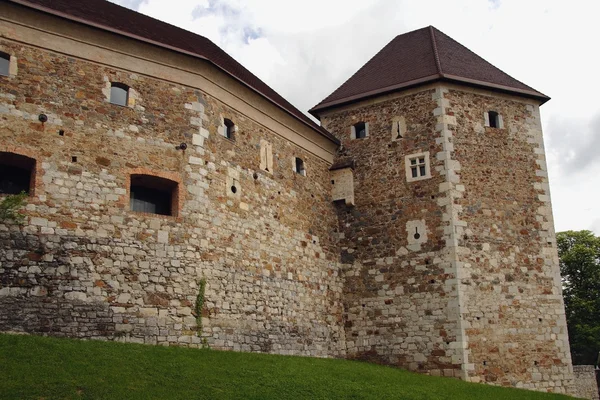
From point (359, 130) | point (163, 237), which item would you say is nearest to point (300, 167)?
point (359, 130)

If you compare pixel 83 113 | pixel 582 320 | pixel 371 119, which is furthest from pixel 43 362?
pixel 582 320

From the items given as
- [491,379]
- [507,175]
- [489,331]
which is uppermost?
[507,175]

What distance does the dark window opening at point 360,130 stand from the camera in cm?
2327

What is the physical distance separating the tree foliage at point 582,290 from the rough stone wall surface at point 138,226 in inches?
943

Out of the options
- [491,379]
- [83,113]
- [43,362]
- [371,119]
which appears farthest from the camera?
[371,119]

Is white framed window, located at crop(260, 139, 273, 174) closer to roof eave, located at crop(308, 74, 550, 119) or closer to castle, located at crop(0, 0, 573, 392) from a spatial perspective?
castle, located at crop(0, 0, 573, 392)

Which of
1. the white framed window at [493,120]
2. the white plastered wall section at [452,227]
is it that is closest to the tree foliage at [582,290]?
the white framed window at [493,120]

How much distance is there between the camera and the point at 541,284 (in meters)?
21.0

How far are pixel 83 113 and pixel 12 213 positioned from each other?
2.97 m

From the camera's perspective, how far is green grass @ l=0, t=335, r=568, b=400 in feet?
38.3

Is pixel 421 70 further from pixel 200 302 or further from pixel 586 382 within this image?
pixel 586 382

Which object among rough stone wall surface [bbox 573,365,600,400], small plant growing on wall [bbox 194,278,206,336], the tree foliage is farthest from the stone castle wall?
the tree foliage

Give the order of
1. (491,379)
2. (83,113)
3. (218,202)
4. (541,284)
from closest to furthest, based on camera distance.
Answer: (83,113), (218,202), (491,379), (541,284)

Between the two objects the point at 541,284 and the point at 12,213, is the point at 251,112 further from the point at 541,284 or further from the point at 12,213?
the point at 541,284
